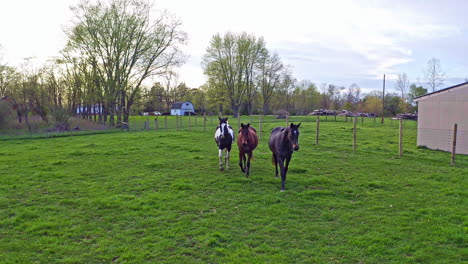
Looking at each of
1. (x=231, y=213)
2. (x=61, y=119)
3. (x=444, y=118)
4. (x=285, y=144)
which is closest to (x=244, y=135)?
(x=285, y=144)

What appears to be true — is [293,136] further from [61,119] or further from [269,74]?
[269,74]

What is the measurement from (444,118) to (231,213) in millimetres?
15235

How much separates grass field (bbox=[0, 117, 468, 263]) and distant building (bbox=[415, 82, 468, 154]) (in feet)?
16.2

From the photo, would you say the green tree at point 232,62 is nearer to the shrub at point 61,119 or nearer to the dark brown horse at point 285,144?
the shrub at point 61,119

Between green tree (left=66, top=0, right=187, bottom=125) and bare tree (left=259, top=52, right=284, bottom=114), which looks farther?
bare tree (left=259, top=52, right=284, bottom=114)

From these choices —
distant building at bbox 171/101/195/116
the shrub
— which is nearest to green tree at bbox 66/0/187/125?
the shrub

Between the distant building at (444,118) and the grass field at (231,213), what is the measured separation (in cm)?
494

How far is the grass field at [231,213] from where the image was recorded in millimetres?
4777

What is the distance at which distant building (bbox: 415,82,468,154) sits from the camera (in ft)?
51.3

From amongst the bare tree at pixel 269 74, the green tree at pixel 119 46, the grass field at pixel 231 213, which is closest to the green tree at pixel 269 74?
the bare tree at pixel 269 74

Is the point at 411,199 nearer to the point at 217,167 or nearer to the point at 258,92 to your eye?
the point at 217,167

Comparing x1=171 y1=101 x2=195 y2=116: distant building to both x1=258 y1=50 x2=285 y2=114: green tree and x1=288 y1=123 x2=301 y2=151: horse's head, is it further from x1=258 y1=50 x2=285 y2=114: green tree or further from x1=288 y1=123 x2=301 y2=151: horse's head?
x1=288 y1=123 x2=301 y2=151: horse's head

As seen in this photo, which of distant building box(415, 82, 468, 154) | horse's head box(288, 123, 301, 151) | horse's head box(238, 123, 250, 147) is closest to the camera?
horse's head box(288, 123, 301, 151)

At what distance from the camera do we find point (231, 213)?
6.50m
